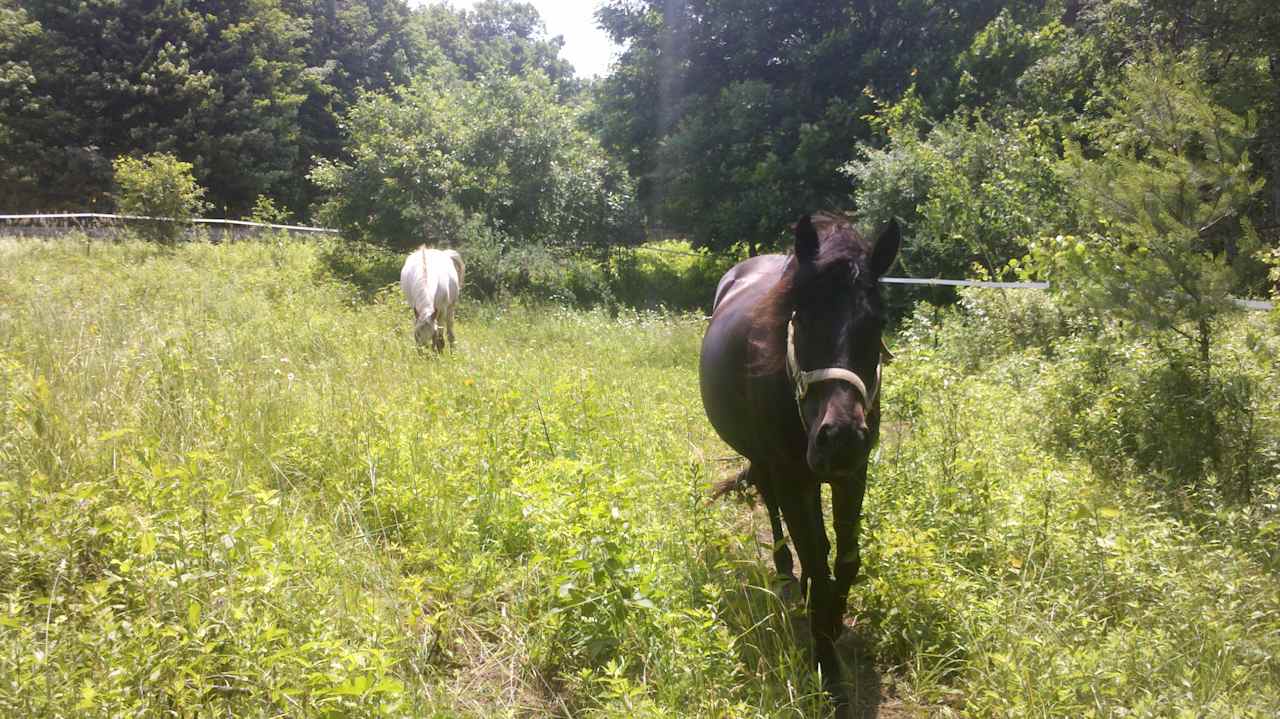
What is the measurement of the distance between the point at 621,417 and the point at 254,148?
2725cm

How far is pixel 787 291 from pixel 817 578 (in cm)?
118

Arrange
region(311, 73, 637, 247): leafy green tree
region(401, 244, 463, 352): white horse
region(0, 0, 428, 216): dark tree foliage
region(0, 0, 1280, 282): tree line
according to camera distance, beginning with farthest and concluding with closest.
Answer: region(0, 0, 428, 216): dark tree foliage
region(311, 73, 637, 247): leafy green tree
region(401, 244, 463, 352): white horse
region(0, 0, 1280, 282): tree line

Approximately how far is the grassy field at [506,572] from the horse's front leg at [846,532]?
0.21m

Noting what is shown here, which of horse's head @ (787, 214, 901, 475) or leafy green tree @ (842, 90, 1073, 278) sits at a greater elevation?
leafy green tree @ (842, 90, 1073, 278)

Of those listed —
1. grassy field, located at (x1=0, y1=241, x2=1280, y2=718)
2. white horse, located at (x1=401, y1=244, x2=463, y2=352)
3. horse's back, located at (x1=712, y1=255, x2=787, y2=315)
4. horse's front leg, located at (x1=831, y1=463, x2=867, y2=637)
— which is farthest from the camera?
white horse, located at (x1=401, y1=244, x2=463, y2=352)

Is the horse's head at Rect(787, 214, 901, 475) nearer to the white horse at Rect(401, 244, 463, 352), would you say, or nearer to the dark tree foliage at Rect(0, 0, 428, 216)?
the white horse at Rect(401, 244, 463, 352)

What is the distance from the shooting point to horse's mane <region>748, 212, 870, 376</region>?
7.89 feet

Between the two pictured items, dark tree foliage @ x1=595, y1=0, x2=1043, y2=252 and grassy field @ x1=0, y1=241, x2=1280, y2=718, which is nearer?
grassy field @ x1=0, y1=241, x2=1280, y2=718

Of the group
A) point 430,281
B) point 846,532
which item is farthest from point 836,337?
point 430,281

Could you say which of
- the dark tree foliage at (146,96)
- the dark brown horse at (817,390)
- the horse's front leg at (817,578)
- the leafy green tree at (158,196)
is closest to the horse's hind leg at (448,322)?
the dark brown horse at (817,390)

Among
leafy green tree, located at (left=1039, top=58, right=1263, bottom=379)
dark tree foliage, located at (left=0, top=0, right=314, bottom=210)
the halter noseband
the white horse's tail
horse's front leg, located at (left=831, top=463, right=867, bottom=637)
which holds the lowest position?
horse's front leg, located at (left=831, top=463, right=867, bottom=637)

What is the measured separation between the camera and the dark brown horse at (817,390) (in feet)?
7.32

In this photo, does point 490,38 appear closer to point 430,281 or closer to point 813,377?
point 430,281

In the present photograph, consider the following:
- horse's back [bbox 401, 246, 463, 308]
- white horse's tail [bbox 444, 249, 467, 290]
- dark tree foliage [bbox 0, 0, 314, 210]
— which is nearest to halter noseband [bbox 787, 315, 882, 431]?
horse's back [bbox 401, 246, 463, 308]
